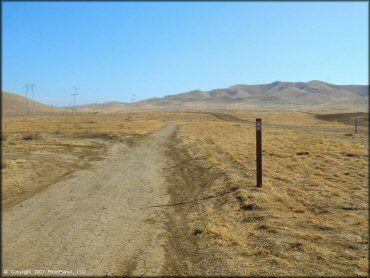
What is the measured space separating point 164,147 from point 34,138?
12269mm

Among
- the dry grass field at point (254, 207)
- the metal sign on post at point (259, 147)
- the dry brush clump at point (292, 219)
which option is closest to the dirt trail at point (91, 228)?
the dry grass field at point (254, 207)

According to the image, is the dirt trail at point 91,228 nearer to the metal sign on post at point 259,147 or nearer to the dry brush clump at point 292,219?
the dry brush clump at point 292,219

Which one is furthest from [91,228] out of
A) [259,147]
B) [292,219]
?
[259,147]

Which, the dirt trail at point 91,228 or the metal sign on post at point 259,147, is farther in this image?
the metal sign on post at point 259,147

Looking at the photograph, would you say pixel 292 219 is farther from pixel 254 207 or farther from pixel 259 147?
pixel 259 147

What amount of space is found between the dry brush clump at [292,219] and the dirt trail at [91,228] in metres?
1.67

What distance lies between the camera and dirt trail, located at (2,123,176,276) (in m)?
8.39

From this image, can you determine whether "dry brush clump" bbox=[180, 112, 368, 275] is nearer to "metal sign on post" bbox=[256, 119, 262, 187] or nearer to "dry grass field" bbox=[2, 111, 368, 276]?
"dry grass field" bbox=[2, 111, 368, 276]

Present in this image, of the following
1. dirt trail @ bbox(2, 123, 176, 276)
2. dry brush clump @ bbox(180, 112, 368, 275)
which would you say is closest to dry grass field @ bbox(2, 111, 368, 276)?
dry brush clump @ bbox(180, 112, 368, 275)

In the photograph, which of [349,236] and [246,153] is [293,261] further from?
[246,153]

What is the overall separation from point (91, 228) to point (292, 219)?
529cm

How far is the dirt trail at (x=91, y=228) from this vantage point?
8391 mm

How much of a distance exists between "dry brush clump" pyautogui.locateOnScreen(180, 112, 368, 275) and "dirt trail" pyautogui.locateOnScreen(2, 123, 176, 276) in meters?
1.67

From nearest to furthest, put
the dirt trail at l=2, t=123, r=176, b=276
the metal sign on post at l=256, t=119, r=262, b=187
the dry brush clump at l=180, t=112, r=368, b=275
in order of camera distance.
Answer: the dry brush clump at l=180, t=112, r=368, b=275 → the dirt trail at l=2, t=123, r=176, b=276 → the metal sign on post at l=256, t=119, r=262, b=187
